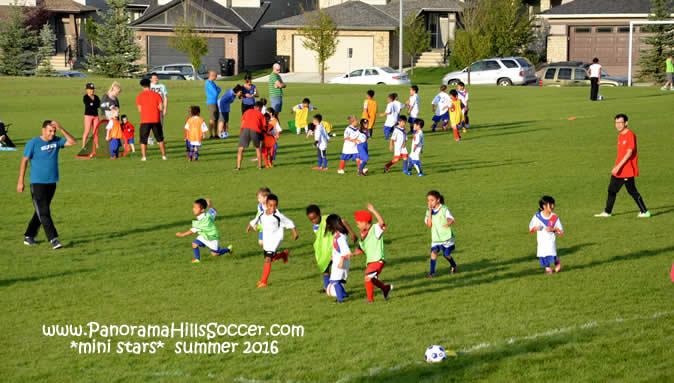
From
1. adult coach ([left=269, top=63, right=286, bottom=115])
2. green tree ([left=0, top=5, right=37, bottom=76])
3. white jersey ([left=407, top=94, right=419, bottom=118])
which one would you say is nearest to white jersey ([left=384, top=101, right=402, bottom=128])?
white jersey ([left=407, top=94, right=419, bottom=118])

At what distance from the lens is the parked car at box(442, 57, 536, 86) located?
46.8 metres

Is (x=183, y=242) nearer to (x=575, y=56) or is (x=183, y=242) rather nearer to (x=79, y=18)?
(x=575, y=56)

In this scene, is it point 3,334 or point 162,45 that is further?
point 162,45

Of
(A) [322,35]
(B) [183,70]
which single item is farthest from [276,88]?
(A) [322,35]

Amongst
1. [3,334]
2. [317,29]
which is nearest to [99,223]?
[3,334]

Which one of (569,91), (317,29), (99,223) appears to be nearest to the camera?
(99,223)

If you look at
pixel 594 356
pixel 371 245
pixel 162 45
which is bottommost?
pixel 594 356

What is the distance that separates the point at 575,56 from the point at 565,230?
5127 cm

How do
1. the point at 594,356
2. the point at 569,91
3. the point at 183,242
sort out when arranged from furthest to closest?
the point at 569,91
the point at 183,242
the point at 594,356

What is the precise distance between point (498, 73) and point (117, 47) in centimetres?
2847

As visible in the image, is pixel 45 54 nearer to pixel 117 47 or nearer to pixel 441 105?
pixel 117 47

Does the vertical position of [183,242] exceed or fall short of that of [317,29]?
it falls short

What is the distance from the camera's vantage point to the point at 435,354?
8.55m

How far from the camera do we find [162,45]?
7312 cm
